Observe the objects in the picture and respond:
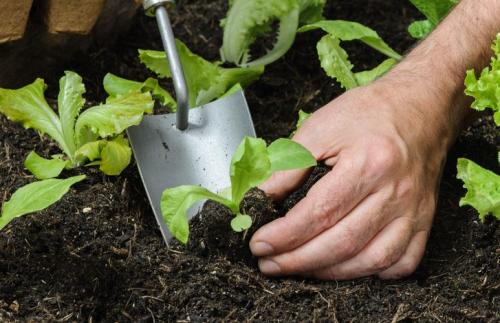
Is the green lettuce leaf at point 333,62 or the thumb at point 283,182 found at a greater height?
the green lettuce leaf at point 333,62

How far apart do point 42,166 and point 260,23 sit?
2.36 feet

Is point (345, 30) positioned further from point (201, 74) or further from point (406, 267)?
point (406, 267)

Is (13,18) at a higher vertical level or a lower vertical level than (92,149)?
higher

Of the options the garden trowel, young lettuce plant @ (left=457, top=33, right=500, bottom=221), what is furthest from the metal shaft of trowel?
young lettuce plant @ (left=457, top=33, right=500, bottom=221)

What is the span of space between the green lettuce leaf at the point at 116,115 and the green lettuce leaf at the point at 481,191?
2.13ft

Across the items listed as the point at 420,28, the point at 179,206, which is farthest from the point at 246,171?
the point at 420,28

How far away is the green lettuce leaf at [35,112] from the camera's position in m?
1.69

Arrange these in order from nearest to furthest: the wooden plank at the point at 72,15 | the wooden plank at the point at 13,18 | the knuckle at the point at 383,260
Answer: the knuckle at the point at 383,260, the wooden plank at the point at 13,18, the wooden plank at the point at 72,15

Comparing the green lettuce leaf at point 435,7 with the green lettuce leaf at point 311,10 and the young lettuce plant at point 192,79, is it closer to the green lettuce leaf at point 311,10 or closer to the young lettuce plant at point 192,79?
the green lettuce leaf at point 311,10

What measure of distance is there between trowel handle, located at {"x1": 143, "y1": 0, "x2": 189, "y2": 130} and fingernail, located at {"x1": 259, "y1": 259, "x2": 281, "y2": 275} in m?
0.38

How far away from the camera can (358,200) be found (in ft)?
4.93

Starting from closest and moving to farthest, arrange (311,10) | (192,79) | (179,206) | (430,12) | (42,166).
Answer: (179,206)
(42,166)
(192,79)
(430,12)
(311,10)

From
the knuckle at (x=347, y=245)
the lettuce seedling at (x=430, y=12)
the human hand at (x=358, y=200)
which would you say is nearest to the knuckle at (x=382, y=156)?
the human hand at (x=358, y=200)

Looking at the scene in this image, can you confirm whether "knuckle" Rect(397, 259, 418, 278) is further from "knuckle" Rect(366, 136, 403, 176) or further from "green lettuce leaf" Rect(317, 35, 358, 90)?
"green lettuce leaf" Rect(317, 35, 358, 90)
